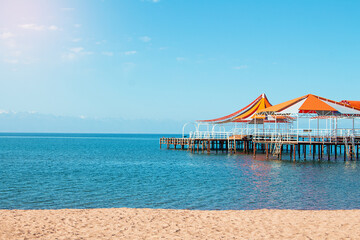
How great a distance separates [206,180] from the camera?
852 inches

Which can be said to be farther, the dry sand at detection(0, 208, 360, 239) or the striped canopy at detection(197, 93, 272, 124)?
the striped canopy at detection(197, 93, 272, 124)

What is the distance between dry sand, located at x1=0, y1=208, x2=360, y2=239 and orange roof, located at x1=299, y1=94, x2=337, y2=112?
64.1 feet

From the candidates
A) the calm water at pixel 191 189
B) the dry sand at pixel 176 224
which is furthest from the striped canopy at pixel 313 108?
the dry sand at pixel 176 224

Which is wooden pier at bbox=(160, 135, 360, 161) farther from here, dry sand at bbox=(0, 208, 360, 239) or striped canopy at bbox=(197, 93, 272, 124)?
dry sand at bbox=(0, 208, 360, 239)

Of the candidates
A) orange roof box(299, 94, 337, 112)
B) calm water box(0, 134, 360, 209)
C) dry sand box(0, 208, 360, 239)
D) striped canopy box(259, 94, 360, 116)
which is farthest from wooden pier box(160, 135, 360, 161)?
dry sand box(0, 208, 360, 239)

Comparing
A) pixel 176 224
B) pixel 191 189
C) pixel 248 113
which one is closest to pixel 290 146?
pixel 248 113

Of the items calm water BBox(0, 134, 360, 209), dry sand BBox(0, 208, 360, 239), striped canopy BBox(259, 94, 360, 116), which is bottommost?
calm water BBox(0, 134, 360, 209)

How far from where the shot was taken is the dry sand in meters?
9.01

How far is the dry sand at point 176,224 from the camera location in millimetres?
9008

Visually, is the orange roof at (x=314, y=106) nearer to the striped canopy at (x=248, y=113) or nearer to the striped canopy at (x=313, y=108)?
the striped canopy at (x=313, y=108)

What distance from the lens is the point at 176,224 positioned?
10.2 metres

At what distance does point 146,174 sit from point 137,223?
15.2m

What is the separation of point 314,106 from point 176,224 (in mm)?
23815

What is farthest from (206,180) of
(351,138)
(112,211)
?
(351,138)
